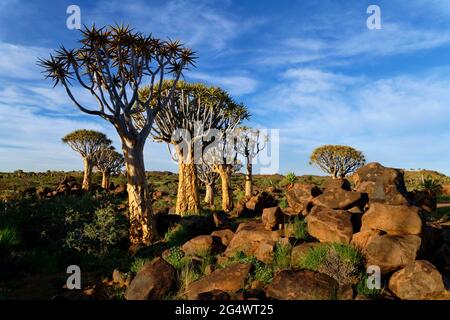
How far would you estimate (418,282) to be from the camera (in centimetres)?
730

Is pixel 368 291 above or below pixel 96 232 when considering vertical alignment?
below

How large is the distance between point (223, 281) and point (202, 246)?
3.10m

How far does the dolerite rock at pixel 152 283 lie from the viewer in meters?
8.13

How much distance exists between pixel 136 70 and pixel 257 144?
2033 centimetres

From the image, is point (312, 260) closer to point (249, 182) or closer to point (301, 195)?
point (301, 195)

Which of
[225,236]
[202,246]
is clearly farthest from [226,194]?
[202,246]

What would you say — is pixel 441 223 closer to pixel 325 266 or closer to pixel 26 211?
pixel 325 266

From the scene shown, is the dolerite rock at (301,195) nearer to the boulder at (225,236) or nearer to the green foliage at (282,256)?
the boulder at (225,236)

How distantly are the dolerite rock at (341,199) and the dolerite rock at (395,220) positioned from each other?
1.36 metres

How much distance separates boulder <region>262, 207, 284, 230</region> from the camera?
11305 millimetres

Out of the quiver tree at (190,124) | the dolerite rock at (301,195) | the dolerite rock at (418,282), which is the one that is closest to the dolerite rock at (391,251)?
the dolerite rock at (418,282)

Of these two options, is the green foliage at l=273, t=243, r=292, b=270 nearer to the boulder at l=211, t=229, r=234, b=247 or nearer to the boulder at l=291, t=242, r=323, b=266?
the boulder at l=291, t=242, r=323, b=266
